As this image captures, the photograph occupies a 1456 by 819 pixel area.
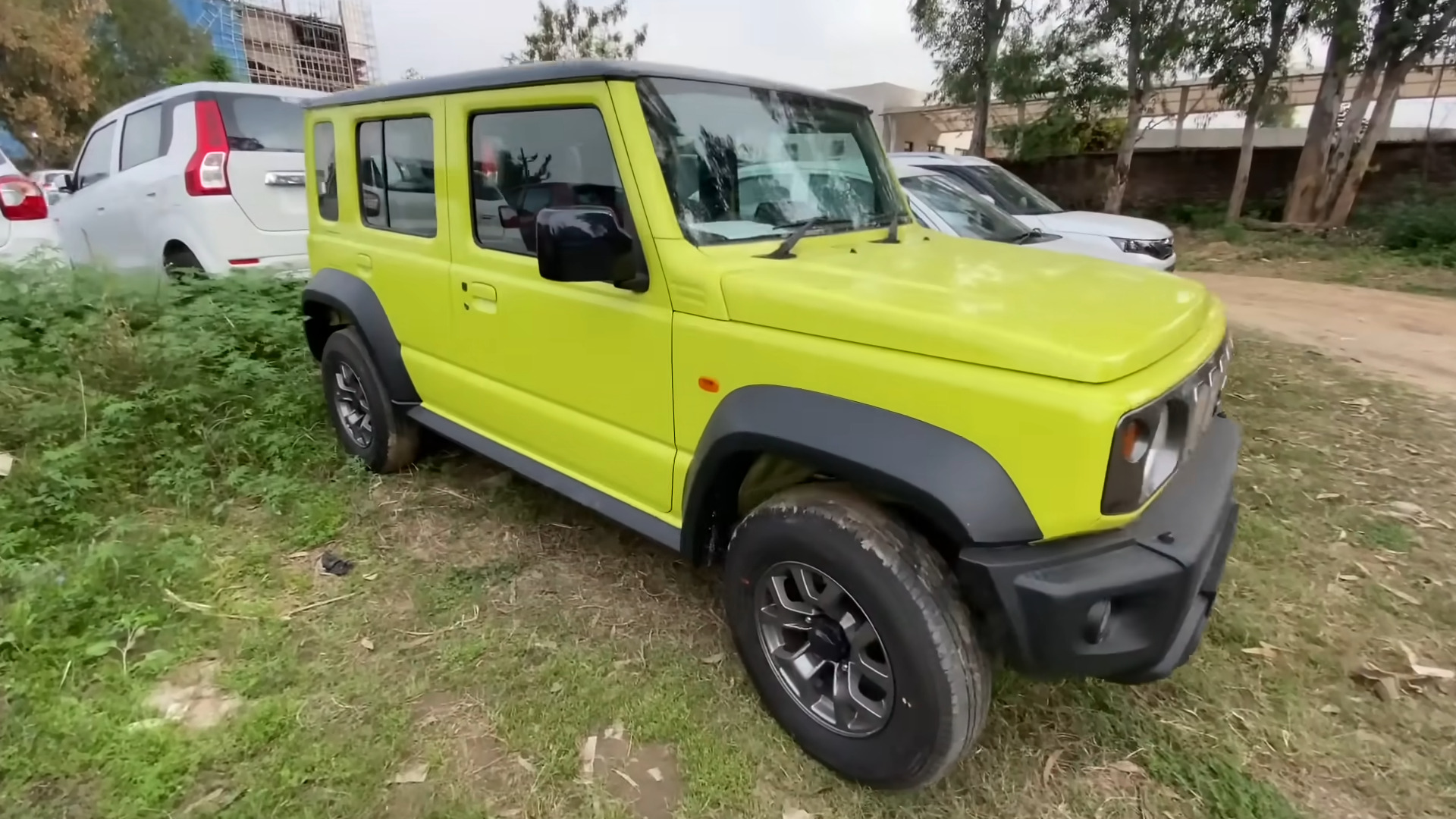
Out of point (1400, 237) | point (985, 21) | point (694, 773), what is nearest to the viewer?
Answer: point (694, 773)

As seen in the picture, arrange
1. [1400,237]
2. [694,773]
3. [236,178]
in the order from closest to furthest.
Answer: [694,773], [236,178], [1400,237]

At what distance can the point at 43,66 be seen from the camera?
21.5m

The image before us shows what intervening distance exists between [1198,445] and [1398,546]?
69.7 inches

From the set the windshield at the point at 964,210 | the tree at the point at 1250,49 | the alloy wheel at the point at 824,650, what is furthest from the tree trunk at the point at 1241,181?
the alloy wheel at the point at 824,650

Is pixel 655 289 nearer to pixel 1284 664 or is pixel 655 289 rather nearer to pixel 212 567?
pixel 212 567

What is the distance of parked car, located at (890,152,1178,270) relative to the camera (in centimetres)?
648

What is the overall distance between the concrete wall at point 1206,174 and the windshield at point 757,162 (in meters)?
14.1

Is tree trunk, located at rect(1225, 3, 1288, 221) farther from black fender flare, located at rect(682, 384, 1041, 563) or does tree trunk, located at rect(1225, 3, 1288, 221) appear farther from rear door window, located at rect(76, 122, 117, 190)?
rear door window, located at rect(76, 122, 117, 190)

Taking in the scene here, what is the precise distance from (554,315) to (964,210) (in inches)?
160

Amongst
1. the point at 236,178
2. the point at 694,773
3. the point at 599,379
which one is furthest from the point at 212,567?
the point at 236,178

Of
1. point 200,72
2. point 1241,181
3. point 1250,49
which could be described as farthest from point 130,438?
point 200,72

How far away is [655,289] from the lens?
2.39 meters

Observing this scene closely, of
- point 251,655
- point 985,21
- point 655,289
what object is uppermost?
point 985,21

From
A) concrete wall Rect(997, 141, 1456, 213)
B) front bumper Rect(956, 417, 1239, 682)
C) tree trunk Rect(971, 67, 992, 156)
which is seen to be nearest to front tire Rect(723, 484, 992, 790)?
front bumper Rect(956, 417, 1239, 682)
